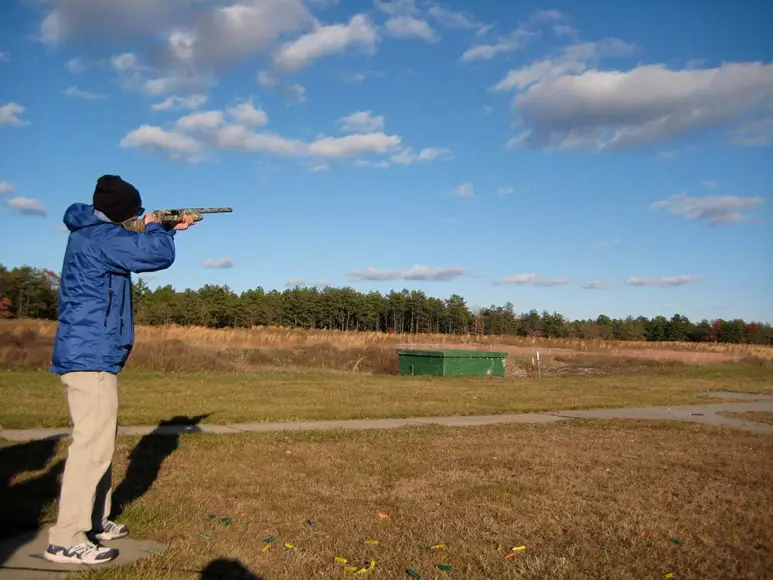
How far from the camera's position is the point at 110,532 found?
4.50 meters

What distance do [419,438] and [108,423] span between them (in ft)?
17.8

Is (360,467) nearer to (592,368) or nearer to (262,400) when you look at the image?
(262,400)

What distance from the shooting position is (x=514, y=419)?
1152 cm

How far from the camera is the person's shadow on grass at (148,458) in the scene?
5.64m

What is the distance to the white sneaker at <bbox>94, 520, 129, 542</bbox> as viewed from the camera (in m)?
4.45

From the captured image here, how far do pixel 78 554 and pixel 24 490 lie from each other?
2157 mm

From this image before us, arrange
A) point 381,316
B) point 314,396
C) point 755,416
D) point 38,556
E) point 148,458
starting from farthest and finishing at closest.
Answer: point 381,316 < point 314,396 < point 755,416 < point 148,458 < point 38,556

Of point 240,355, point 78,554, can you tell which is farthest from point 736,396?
point 78,554

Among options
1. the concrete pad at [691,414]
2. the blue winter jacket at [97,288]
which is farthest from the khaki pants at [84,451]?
the concrete pad at [691,414]

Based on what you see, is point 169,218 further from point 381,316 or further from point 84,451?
point 381,316

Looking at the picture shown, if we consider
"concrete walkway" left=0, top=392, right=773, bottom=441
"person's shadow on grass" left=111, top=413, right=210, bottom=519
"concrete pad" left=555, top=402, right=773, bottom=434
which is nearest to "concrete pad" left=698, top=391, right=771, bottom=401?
"concrete walkway" left=0, top=392, right=773, bottom=441

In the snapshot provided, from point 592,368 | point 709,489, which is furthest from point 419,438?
point 592,368

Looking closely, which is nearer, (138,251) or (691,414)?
(138,251)

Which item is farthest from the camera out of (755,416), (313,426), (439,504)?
(755,416)
